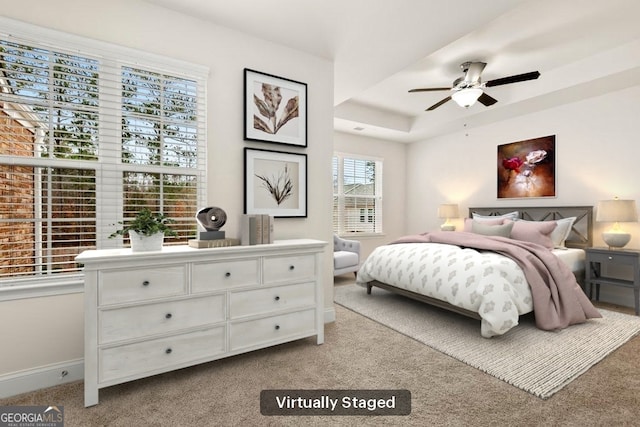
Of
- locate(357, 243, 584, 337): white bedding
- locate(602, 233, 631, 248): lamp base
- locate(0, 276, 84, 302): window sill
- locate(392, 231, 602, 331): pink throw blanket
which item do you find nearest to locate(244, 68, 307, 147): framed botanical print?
locate(0, 276, 84, 302): window sill

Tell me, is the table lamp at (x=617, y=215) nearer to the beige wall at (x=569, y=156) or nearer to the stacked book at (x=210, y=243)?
the beige wall at (x=569, y=156)

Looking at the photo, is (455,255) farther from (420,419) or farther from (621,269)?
(621,269)

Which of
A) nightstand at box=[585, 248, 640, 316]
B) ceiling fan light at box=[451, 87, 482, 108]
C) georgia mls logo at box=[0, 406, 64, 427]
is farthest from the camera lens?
ceiling fan light at box=[451, 87, 482, 108]

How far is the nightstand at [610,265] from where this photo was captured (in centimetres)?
325

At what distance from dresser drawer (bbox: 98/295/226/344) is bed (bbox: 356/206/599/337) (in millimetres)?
2034

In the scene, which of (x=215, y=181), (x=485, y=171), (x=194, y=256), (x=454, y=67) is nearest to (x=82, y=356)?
(x=194, y=256)

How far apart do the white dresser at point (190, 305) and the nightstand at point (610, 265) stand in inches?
133

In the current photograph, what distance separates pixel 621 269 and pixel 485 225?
1.56 meters

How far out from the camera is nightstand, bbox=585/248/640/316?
3254 millimetres

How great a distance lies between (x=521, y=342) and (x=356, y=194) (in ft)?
12.6

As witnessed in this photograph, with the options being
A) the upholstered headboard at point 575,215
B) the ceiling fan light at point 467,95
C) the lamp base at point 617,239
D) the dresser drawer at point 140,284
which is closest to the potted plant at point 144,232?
the dresser drawer at point 140,284

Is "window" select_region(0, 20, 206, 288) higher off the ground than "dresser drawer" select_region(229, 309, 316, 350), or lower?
higher

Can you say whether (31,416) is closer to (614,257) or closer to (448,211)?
(614,257)

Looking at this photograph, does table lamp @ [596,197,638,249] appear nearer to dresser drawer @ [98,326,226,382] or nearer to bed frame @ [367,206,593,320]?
bed frame @ [367,206,593,320]
